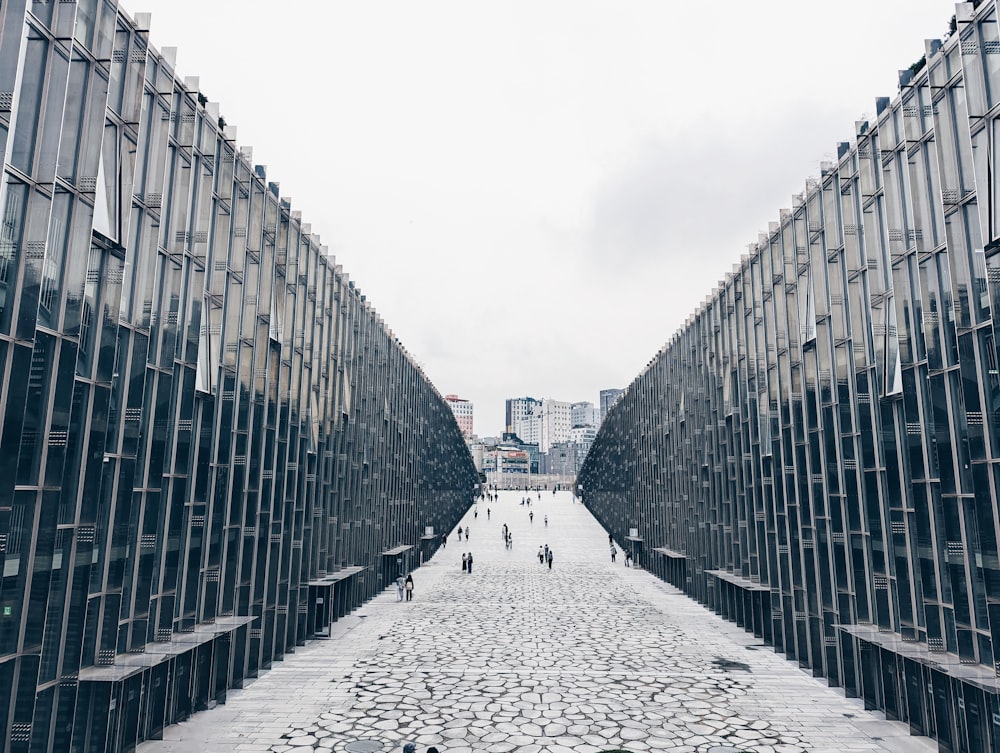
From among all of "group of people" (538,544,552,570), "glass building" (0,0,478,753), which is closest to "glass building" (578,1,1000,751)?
A: "group of people" (538,544,552,570)

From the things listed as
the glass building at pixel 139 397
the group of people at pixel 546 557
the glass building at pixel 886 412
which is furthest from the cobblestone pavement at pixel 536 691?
the group of people at pixel 546 557

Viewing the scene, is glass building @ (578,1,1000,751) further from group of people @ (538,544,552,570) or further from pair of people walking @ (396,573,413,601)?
group of people @ (538,544,552,570)

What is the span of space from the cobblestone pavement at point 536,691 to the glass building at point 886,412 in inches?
83.8

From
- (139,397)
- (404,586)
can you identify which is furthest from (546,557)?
(139,397)

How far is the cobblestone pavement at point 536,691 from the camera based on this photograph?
16234 mm

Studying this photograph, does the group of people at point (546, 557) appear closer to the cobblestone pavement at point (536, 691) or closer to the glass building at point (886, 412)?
the cobblestone pavement at point (536, 691)

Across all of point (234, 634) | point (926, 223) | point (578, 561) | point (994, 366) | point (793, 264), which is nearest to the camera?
point (994, 366)

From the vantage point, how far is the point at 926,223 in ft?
53.2

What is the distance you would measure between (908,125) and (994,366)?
751 centimetres

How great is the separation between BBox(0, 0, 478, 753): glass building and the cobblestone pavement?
2448 mm

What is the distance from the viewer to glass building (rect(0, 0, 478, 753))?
1129 centimetres

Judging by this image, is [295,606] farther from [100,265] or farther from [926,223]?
[926,223]

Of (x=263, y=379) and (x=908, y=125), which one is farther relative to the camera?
(x=263, y=379)

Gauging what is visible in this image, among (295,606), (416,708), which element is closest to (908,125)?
(416,708)
